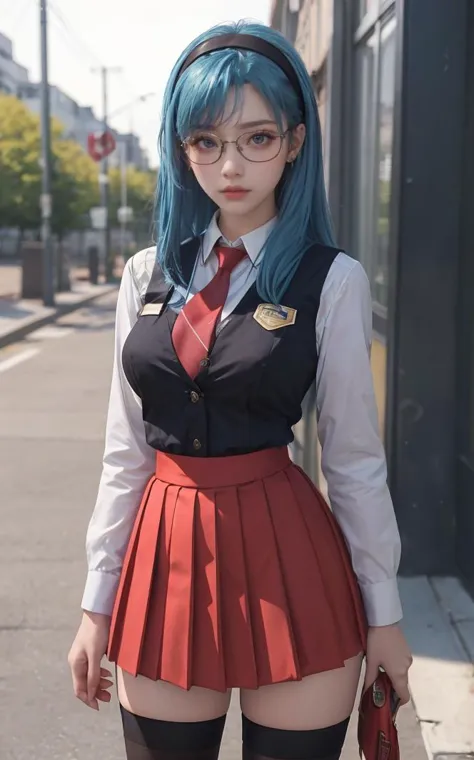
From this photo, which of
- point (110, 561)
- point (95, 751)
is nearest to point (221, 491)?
point (110, 561)

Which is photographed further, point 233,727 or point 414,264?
point 414,264

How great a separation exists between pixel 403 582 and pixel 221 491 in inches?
104

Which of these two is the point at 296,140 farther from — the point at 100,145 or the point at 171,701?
the point at 100,145

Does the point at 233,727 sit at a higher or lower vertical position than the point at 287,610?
lower

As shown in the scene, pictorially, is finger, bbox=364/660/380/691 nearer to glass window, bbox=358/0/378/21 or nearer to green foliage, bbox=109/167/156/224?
glass window, bbox=358/0/378/21

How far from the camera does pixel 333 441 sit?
69.5 inches

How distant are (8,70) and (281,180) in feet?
305

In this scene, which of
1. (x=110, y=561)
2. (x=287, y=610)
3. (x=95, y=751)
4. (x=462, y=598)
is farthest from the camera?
(x=462, y=598)

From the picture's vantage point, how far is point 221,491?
5.62 ft

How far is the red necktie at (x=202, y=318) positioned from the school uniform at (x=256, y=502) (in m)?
0.01

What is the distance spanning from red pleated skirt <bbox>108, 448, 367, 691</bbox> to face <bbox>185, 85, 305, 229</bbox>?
475 mm

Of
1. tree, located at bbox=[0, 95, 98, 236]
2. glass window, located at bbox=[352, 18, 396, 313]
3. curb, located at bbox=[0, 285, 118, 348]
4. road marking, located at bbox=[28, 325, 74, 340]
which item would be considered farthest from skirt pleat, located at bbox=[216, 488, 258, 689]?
tree, located at bbox=[0, 95, 98, 236]

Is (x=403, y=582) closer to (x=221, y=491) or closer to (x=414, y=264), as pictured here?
(x=414, y=264)

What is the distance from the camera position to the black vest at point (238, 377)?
168 centimetres
